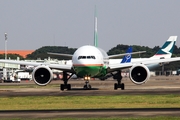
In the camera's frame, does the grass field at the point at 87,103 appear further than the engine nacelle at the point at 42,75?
No

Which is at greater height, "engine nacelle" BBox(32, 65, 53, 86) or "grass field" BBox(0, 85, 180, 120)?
"engine nacelle" BBox(32, 65, 53, 86)

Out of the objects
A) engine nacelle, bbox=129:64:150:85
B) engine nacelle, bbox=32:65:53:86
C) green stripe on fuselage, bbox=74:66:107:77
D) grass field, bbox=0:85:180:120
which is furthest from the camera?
engine nacelle, bbox=32:65:53:86

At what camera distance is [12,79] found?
10725 centimetres

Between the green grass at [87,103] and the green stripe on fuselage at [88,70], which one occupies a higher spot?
the green stripe on fuselage at [88,70]

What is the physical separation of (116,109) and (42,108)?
3.78 m

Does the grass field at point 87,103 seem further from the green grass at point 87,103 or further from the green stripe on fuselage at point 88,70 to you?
the green stripe on fuselage at point 88,70

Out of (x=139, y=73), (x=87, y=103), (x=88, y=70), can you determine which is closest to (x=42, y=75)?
(x=88, y=70)

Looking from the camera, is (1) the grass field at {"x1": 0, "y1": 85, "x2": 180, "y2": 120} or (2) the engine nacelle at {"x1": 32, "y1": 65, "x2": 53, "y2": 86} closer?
(1) the grass field at {"x1": 0, "y1": 85, "x2": 180, "y2": 120}

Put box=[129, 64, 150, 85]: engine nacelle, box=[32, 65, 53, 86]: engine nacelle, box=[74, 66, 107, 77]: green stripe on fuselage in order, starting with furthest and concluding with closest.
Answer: box=[32, 65, 53, 86]: engine nacelle
box=[129, 64, 150, 85]: engine nacelle
box=[74, 66, 107, 77]: green stripe on fuselage

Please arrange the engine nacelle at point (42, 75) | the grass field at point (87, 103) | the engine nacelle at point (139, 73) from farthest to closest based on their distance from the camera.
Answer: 1. the engine nacelle at point (42, 75)
2. the engine nacelle at point (139, 73)
3. the grass field at point (87, 103)

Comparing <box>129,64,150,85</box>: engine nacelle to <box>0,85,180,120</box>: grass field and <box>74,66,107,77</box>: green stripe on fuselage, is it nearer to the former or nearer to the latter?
<box>74,66,107,77</box>: green stripe on fuselage

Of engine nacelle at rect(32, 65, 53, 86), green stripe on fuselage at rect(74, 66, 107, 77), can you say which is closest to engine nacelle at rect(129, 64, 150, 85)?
green stripe on fuselage at rect(74, 66, 107, 77)

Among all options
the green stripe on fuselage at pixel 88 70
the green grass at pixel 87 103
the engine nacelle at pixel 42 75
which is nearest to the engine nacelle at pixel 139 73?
the green stripe on fuselage at pixel 88 70

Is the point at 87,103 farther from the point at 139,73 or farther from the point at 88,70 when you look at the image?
the point at 139,73
